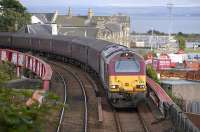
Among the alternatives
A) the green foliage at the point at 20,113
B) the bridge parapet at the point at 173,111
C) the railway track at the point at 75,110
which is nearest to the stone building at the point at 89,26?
the railway track at the point at 75,110

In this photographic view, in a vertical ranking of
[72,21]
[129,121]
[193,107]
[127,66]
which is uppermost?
[127,66]

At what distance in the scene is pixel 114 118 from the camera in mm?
21328

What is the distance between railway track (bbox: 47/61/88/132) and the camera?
1914 centimetres

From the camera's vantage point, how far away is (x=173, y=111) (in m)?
18.9

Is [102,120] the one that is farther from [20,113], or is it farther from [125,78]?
[20,113]

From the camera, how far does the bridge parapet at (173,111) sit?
16188 millimetres

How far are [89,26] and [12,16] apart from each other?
21331 millimetres

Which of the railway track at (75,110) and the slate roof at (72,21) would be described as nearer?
the railway track at (75,110)

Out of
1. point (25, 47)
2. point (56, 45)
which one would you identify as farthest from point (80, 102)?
point (25, 47)

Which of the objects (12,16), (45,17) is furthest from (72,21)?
(12,16)

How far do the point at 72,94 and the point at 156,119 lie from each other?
7.72 m

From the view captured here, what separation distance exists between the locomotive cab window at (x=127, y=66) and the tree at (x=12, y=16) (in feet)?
193

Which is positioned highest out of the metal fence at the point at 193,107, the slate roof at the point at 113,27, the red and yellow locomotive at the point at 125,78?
the red and yellow locomotive at the point at 125,78

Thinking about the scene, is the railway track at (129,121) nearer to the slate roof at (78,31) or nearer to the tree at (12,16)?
the tree at (12,16)
